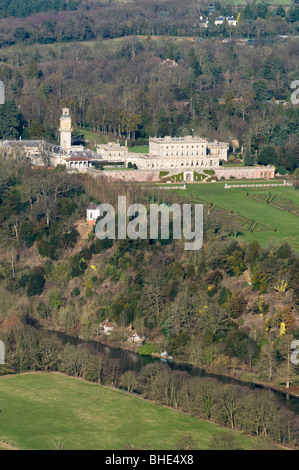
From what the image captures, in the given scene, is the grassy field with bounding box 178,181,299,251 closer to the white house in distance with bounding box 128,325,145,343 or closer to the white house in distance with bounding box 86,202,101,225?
the white house in distance with bounding box 86,202,101,225

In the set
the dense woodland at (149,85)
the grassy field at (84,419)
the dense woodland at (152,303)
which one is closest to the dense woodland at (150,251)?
the dense woodland at (152,303)

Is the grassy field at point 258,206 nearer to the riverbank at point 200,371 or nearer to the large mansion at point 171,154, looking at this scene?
the large mansion at point 171,154

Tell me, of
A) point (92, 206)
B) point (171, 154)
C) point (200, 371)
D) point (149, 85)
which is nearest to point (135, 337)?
point (200, 371)

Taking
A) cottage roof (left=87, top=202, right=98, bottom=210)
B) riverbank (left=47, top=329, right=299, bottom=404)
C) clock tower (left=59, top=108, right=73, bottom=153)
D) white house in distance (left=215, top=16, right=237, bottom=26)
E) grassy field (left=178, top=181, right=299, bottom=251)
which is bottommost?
riverbank (left=47, top=329, right=299, bottom=404)

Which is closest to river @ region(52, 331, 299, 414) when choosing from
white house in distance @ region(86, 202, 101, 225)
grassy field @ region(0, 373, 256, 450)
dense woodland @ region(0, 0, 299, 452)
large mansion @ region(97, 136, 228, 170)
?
dense woodland @ region(0, 0, 299, 452)

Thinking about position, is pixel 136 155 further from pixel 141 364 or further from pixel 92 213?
pixel 141 364

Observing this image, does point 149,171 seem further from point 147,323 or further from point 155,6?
point 155,6

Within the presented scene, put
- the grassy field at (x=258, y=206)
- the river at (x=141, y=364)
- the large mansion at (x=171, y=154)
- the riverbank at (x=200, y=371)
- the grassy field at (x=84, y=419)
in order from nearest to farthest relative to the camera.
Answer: the grassy field at (x=84, y=419) → the river at (x=141, y=364) → the riverbank at (x=200, y=371) → the grassy field at (x=258, y=206) → the large mansion at (x=171, y=154)
